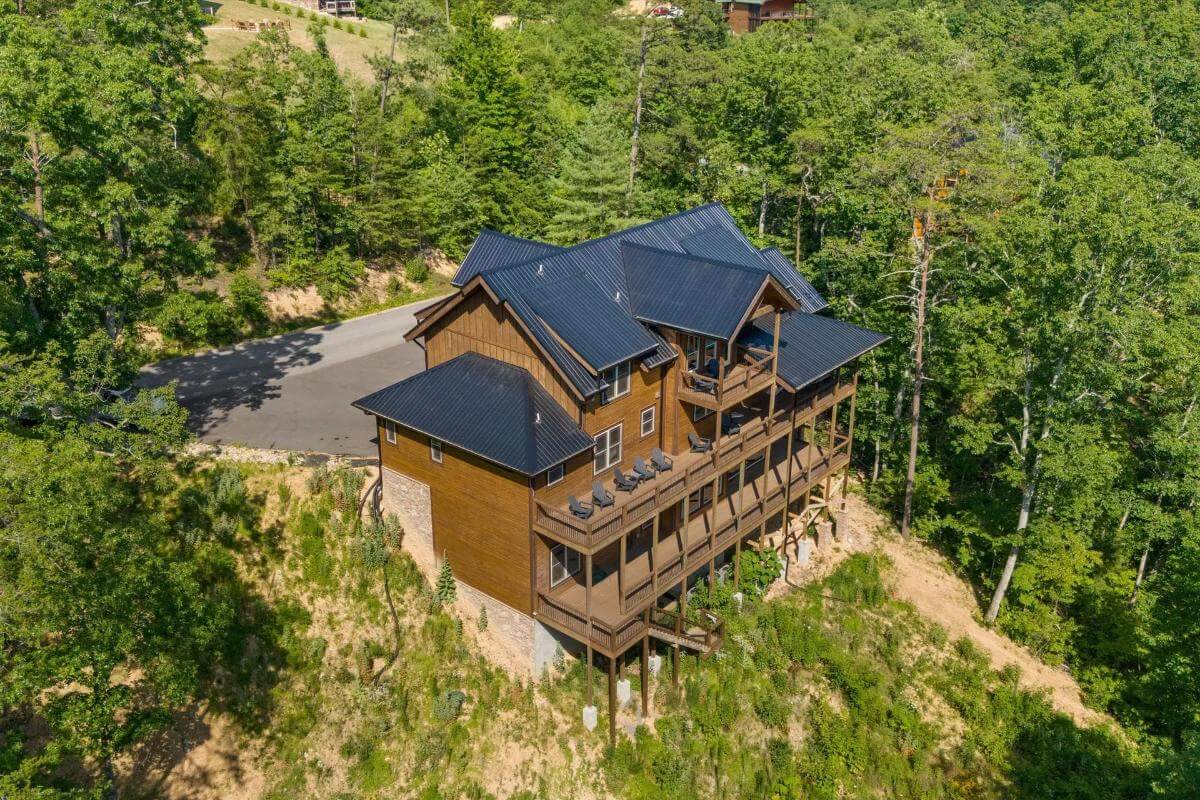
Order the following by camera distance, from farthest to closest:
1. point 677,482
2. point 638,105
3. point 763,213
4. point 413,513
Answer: point 638,105
point 763,213
point 413,513
point 677,482

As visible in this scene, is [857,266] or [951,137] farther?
[857,266]

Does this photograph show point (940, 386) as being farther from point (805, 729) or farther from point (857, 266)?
point (805, 729)

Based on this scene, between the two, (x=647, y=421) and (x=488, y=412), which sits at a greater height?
(x=488, y=412)

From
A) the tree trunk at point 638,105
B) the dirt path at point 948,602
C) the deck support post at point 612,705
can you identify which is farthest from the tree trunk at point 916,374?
the tree trunk at point 638,105

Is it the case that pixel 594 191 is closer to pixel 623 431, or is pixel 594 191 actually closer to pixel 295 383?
pixel 295 383

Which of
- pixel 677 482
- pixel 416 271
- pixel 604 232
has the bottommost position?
pixel 677 482

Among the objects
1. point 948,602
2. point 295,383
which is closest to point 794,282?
point 948,602

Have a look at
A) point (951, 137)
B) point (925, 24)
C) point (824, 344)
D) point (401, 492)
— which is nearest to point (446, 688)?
point (401, 492)
